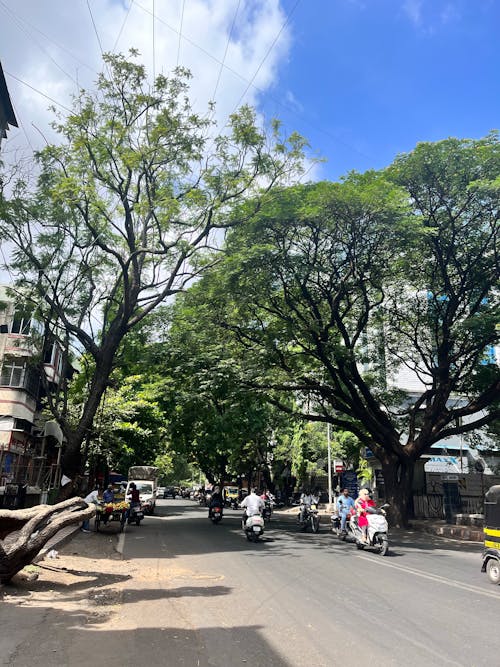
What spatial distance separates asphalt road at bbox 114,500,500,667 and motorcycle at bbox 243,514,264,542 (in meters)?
1.32

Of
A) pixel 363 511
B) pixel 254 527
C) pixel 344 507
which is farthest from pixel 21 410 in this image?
pixel 363 511

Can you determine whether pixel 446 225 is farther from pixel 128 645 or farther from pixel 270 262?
pixel 128 645

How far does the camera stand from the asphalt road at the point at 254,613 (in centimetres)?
491

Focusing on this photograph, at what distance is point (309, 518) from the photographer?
17.7 metres

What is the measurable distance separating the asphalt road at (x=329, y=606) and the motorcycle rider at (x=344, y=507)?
6.82 feet

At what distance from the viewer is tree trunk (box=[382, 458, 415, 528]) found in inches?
831

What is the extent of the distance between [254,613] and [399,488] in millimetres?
16364

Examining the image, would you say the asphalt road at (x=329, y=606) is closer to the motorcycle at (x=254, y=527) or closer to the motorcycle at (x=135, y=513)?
the motorcycle at (x=254, y=527)

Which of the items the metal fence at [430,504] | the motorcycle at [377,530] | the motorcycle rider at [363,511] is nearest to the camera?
the motorcycle at [377,530]

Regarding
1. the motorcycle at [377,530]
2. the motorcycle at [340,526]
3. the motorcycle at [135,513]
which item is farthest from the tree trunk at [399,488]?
the motorcycle at [135,513]

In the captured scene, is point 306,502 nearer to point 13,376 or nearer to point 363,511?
point 363,511

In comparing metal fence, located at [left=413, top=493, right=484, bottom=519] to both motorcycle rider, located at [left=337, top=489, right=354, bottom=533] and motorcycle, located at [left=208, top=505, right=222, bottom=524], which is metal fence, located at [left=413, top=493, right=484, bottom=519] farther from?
motorcycle rider, located at [left=337, top=489, right=354, bottom=533]

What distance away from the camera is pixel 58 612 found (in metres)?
6.37

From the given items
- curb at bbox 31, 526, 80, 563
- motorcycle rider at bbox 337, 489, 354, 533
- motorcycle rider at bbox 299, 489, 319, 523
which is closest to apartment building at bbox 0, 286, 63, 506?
curb at bbox 31, 526, 80, 563
